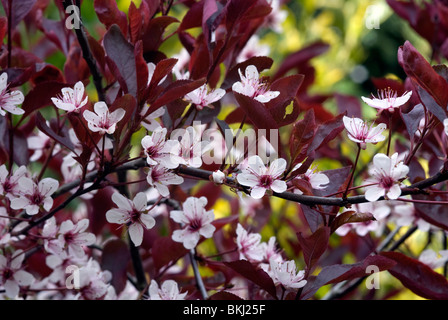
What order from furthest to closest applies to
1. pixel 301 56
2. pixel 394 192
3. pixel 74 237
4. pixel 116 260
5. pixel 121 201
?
pixel 301 56 < pixel 116 260 < pixel 74 237 < pixel 121 201 < pixel 394 192

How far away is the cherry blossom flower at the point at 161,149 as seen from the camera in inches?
28.0

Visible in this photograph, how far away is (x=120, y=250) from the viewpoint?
101 centimetres

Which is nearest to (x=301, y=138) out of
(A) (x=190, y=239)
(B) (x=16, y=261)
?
(A) (x=190, y=239)

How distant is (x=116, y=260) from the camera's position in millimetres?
1003

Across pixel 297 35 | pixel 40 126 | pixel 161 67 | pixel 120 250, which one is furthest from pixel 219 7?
pixel 297 35

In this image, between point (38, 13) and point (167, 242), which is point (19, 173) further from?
point (38, 13)

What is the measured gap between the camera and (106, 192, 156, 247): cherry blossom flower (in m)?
0.76

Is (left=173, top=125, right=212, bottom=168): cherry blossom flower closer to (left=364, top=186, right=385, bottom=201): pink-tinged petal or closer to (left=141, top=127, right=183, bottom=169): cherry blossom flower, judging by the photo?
(left=141, top=127, right=183, bottom=169): cherry blossom flower

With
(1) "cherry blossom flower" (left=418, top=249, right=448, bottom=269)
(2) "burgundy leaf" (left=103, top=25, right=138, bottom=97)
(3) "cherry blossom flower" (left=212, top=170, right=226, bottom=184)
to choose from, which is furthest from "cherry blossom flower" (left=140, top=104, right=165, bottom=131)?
(1) "cherry blossom flower" (left=418, top=249, right=448, bottom=269)

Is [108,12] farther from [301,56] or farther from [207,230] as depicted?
[301,56]

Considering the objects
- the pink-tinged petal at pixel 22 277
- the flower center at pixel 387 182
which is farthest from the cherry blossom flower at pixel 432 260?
the pink-tinged petal at pixel 22 277

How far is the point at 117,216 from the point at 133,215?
1.0 inches

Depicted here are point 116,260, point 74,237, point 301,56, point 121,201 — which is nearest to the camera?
point 121,201

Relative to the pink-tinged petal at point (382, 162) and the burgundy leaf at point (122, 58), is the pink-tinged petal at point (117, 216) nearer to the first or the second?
the burgundy leaf at point (122, 58)
